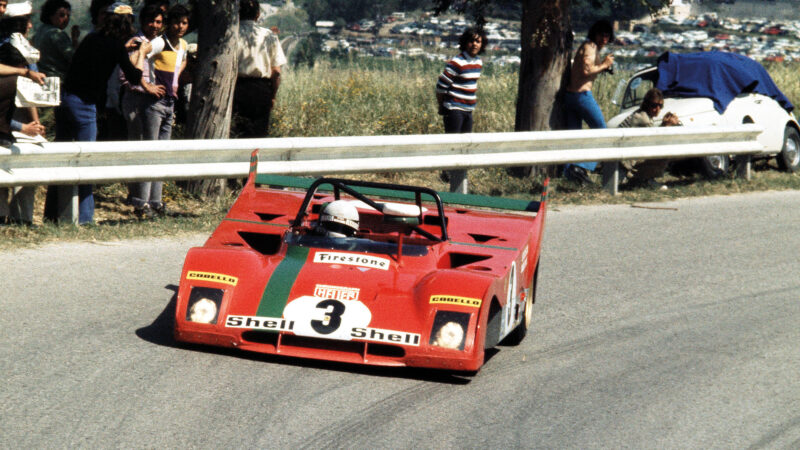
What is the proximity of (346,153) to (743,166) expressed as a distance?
613 centimetres

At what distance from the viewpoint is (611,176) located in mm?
12969

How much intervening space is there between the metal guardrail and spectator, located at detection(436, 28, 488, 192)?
853 millimetres

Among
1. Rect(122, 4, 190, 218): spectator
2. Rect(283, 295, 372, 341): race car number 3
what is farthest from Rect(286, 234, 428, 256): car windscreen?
Rect(122, 4, 190, 218): spectator

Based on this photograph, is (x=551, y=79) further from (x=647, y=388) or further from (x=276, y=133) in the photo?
(x=647, y=388)

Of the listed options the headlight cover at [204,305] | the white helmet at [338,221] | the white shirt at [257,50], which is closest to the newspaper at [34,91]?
the white helmet at [338,221]

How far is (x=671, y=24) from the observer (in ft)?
181

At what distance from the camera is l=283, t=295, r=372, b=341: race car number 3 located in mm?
5703

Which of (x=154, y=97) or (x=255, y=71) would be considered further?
(x=255, y=71)

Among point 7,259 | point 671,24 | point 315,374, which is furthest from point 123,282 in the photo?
point 671,24

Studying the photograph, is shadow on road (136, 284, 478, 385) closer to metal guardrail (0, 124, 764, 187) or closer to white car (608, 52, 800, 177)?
metal guardrail (0, 124, 764, 187)

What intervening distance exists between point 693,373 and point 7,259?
4792 mm

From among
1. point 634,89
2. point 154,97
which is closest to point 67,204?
point 154,97

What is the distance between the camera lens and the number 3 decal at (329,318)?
5.71 meters

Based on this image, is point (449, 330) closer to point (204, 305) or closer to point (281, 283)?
point (281, 283)
